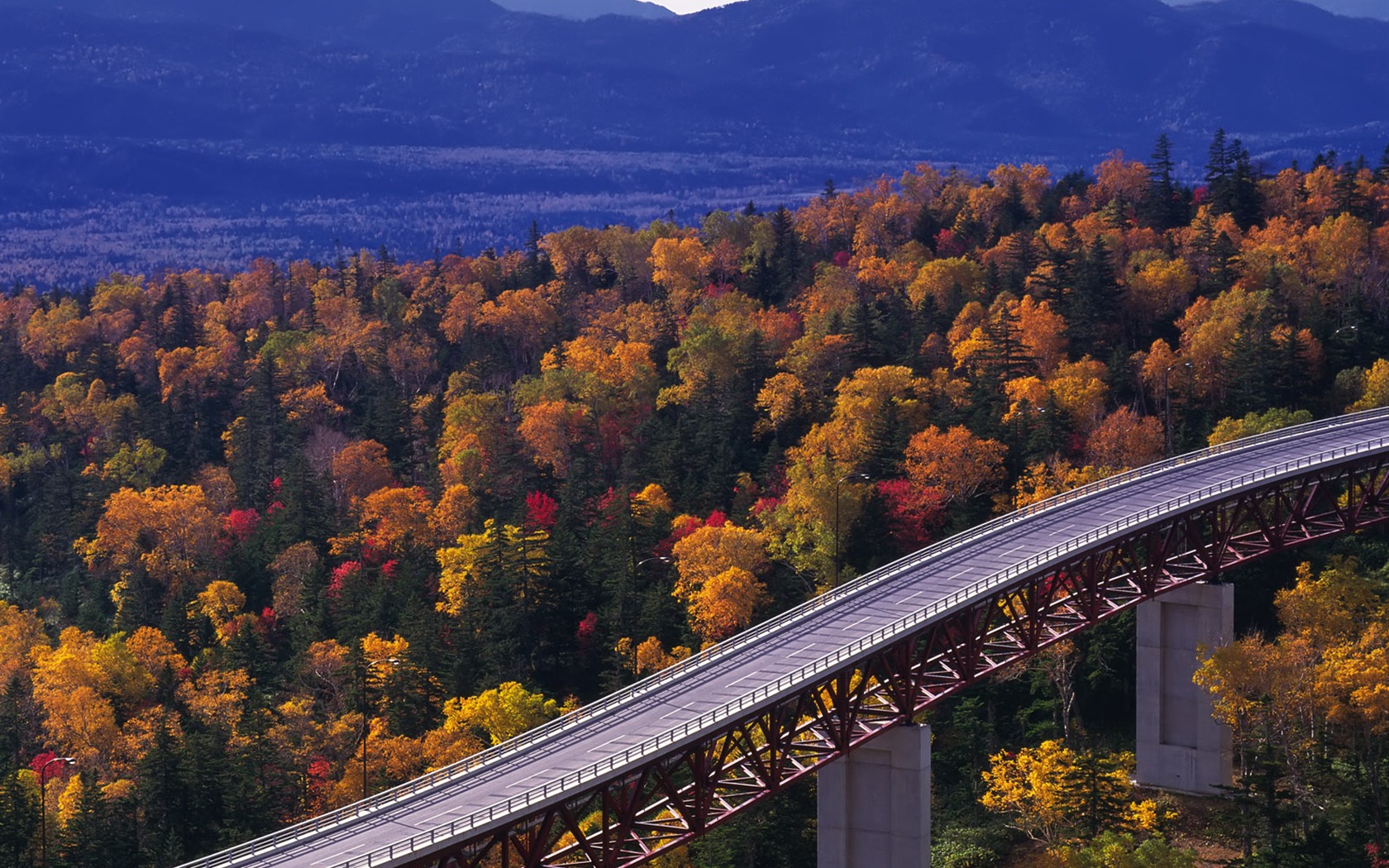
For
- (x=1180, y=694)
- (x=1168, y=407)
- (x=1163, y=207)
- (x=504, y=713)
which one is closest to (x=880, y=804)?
(x=1180, y=694)

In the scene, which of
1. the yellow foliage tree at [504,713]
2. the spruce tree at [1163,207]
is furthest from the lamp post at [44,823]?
the spruce tree at [1163,207]

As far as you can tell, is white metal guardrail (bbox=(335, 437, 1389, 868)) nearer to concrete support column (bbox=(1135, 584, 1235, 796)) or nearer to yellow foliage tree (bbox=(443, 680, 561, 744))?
concrete support column (bbox=(1135, 584, 1235, 796))

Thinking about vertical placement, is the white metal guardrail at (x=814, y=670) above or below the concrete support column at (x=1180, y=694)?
above

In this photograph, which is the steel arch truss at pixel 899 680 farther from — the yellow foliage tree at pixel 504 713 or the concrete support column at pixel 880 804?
the yellow foliage tree at pixel 504 713

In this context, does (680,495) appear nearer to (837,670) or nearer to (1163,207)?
(837,670)

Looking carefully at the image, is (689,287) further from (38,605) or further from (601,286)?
Result: (38,605)

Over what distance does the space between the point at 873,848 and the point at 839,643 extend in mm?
8273

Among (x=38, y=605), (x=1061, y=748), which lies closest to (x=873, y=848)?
(x=1061, y=748)

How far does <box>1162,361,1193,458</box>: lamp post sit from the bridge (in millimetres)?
12827

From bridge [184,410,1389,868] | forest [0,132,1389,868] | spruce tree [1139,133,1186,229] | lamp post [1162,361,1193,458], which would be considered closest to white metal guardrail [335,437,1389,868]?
bridge [184,410,1389,868]

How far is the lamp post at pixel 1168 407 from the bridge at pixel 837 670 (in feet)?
42.1

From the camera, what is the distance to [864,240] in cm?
18600

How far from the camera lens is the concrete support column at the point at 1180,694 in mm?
87188

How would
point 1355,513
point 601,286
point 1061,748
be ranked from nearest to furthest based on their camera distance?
point 1061,748
point 1355,513
point 601,286
